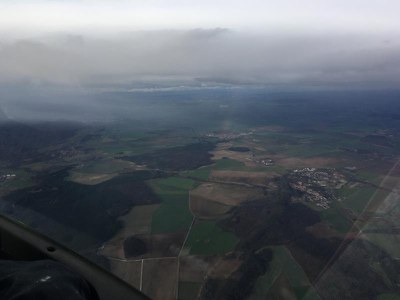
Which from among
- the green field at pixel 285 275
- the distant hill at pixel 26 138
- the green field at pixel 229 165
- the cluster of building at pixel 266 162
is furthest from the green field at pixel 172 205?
the distant hill at pixel 26 138

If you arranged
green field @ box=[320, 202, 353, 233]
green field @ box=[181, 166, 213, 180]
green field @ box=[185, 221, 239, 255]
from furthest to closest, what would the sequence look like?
green field @ box=[181, 166, 213, 180] → green field @ box=[320, 202, 353, 233] → green field @ box=[185, 221, 239, 255]

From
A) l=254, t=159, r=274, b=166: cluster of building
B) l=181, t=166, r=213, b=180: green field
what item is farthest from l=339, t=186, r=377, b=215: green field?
l=181, t=166, r=213, b=180: green field

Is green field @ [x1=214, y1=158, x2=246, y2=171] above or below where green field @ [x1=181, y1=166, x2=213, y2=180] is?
below

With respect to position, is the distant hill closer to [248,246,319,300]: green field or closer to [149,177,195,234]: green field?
[149,177,195,234]: green field

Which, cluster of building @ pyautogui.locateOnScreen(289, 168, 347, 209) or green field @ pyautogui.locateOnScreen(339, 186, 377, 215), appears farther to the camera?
cluster of building @ pyautogui.locateOnScreen(289, 168, 347, 209)

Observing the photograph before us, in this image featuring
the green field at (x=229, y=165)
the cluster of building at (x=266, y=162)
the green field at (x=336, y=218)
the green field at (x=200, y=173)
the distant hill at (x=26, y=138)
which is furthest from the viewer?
the distant hill at (x=26, y=138)

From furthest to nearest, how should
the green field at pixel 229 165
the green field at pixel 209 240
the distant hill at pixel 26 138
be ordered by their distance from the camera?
the distant hill at pixel 26 138
the green field at pixel 229 165
the green field at pixel 209 240

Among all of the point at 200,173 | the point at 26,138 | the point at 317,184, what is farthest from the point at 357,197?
the point at 26,138

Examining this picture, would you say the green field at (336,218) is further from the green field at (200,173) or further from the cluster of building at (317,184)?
the green field at (200,173)
